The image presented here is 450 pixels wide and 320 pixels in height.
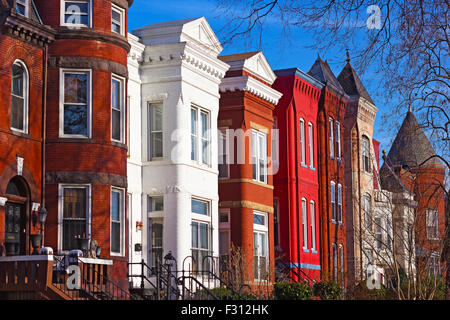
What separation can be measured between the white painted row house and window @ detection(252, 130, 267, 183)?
4.24 meters

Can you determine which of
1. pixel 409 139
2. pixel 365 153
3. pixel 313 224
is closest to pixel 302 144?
pixel 313 224

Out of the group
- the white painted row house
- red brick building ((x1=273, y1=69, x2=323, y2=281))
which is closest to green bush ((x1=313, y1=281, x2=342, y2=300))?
the white painted row house

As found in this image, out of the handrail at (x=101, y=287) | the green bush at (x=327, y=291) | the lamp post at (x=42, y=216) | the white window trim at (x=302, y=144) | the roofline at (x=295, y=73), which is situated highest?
the roofline at (x=295, y=73)

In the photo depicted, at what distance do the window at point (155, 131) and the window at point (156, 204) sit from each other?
1424mm

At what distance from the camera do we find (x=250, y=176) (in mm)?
33469

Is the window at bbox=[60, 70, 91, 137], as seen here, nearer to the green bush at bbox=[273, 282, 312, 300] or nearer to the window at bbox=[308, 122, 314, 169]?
the green bush at bbox=[273, 282, 312, 300]

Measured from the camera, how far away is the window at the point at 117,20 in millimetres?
26625

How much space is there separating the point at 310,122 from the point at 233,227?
8646mm

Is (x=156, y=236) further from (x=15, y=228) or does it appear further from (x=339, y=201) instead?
(x=339, y=201)

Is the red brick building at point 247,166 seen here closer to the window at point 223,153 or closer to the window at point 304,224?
the window at point 223,153

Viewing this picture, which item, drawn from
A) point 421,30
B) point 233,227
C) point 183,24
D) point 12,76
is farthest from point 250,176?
point 421,30

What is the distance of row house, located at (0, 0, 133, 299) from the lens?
77.4ft

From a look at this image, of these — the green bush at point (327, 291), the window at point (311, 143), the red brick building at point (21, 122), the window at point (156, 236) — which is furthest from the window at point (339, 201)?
the red brick building at point (21, 122)

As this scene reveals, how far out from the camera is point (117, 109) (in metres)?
26.5
